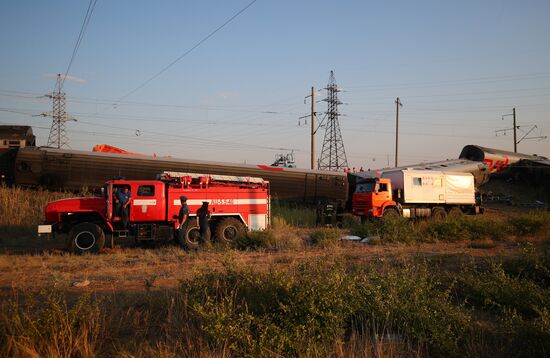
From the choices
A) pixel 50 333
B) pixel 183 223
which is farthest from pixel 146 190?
pixel 50 333

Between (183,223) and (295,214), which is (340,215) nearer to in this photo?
(295,214)

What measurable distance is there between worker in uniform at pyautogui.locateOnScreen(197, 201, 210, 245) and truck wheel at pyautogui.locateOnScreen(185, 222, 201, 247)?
0.70 ft

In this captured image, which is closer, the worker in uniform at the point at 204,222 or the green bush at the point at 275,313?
the green bush at the point at 275,313

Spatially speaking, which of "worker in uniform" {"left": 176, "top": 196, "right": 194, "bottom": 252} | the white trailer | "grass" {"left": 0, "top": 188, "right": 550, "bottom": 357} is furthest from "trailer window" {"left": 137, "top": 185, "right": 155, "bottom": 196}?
the white trailer

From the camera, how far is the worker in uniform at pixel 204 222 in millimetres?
13383

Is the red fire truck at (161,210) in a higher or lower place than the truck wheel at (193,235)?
higher

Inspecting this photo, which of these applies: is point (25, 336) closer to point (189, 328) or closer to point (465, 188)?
point (189, 328)

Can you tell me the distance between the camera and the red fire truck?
1235cm

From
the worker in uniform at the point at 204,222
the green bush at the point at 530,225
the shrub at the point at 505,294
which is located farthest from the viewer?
the green bush at the point at 530,225

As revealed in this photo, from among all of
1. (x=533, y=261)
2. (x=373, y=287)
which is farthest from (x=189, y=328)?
(x=533, y=261)

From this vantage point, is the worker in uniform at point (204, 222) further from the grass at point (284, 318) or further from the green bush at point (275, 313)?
the green bush at point (275, 313)

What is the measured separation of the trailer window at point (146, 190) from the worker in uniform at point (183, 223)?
980 mm

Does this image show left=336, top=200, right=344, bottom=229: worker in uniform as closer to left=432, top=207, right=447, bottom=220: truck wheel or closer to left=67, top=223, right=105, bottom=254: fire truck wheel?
left=432, top=207, right=447, bottom=220: truck wheel

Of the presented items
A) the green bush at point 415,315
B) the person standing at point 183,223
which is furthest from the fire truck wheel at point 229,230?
the green bush at point 415,315
